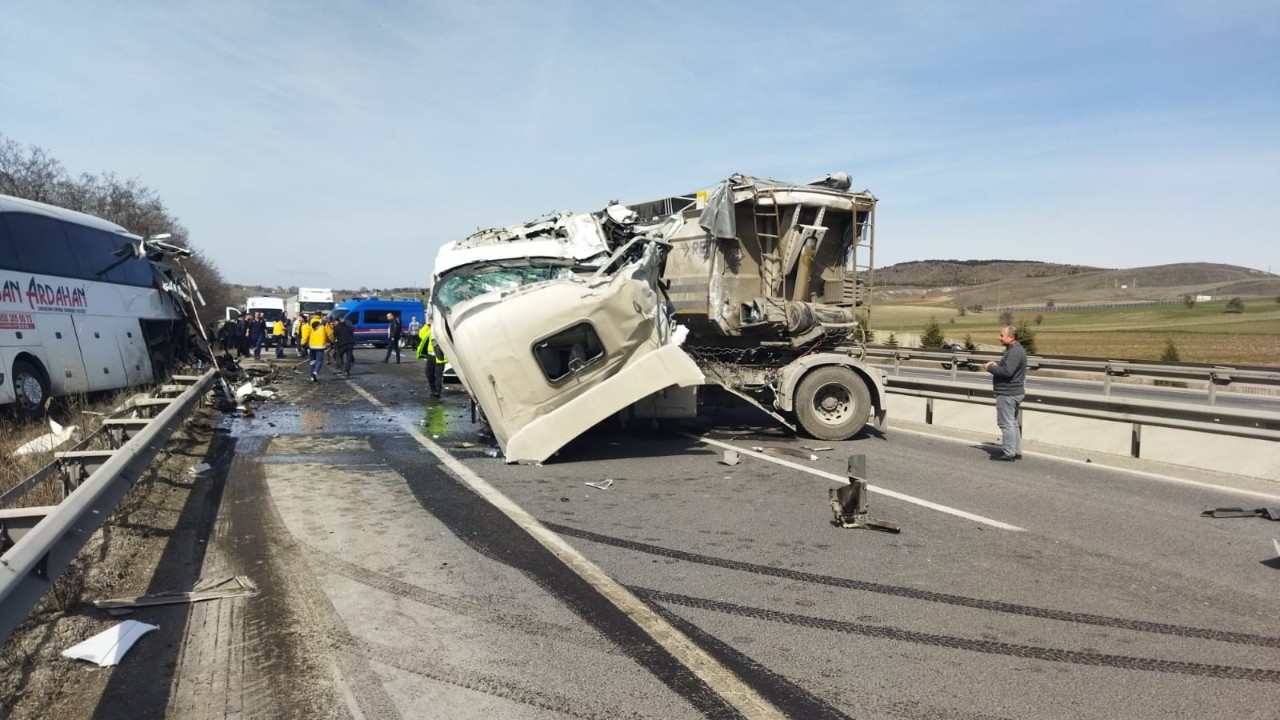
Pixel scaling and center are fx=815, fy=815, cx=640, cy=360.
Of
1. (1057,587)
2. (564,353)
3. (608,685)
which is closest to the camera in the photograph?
(608,685)

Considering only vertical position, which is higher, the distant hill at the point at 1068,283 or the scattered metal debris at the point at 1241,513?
the scattered metal debris at the point at 1241,513

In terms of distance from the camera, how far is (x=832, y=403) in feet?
34.2

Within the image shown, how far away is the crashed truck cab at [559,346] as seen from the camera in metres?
7.99

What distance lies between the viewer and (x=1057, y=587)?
187 inches

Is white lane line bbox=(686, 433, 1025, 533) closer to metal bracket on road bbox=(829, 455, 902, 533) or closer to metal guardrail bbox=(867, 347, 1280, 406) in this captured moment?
metal bracket on road bbox=(829, 455, 902, 533)

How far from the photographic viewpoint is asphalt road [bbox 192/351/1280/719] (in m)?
3.39

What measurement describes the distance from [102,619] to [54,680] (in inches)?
28.1

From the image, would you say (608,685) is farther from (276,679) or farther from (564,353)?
(564,353)

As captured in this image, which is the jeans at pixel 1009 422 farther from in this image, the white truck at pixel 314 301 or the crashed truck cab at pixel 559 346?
the white truck at pixel 314 301

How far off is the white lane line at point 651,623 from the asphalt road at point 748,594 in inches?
0.6

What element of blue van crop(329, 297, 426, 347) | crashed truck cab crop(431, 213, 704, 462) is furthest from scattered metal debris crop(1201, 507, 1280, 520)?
blue van crop(329, 297, 426, 347)

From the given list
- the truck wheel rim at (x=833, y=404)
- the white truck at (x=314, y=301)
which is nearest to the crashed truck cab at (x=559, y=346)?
the truck wheel rim at (x=833, y=404)

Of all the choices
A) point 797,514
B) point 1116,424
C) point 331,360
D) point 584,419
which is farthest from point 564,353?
point 331,360

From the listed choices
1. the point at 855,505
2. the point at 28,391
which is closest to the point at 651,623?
the point at 855,505
